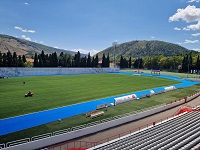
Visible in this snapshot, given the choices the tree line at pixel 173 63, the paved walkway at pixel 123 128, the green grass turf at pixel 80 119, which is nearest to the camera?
the paved walkway at pixel 123 128

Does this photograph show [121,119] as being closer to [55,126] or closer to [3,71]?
[55,126]

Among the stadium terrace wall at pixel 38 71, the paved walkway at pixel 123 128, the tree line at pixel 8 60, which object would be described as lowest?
the paved walkway at pixel 123 128

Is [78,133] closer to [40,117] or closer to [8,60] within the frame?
[40,117]

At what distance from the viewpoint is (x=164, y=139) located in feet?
42.1

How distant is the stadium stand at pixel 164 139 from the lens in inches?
456

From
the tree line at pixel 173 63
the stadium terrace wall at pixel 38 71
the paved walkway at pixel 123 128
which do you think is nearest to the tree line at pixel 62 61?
the stadium terrace wall at pixel 38 71

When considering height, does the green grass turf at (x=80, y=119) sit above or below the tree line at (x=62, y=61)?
below

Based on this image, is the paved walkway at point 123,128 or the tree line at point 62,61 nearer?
the paved walkway at point 123,128

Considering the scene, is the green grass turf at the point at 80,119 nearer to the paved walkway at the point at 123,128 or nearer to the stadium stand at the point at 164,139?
the paved walkway at the point at 123,128

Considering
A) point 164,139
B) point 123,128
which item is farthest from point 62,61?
point 164,139

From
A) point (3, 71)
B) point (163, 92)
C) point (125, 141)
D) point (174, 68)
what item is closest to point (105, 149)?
point (125, 141)

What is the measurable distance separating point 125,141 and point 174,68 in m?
93.9

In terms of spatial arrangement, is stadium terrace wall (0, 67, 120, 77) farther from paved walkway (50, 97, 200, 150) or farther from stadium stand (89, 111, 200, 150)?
stadium stand (89, 111, 200, 150)

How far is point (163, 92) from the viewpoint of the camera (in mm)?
34625
